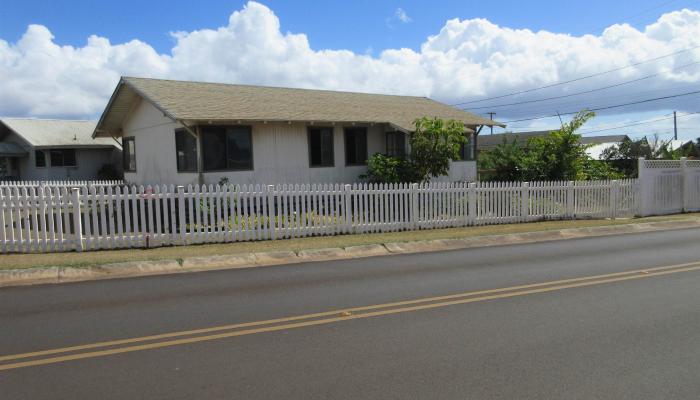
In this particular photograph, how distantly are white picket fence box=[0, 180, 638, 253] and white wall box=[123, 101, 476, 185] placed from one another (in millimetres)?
4178

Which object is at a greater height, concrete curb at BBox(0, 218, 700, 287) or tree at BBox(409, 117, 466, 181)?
tree at BBox(409, 117, 466, 181)

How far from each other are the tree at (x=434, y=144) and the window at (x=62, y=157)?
22149mm

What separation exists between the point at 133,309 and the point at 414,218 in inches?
362

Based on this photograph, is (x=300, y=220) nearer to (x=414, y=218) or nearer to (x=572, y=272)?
(x=414, y=218)

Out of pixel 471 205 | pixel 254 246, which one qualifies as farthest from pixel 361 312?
pixel 471 205

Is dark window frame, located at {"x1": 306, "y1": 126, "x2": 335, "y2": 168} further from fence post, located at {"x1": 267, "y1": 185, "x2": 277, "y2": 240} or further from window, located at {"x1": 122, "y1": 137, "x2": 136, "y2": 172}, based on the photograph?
window, located at {"x1": 122, "y1": 137, "x2": 136, "y2": 172}

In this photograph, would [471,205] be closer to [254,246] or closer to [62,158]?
[254,246]

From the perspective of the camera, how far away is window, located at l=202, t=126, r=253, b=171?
1831 centimetres

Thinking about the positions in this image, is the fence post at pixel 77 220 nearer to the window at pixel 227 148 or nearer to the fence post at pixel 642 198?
the window at pixel 227 148

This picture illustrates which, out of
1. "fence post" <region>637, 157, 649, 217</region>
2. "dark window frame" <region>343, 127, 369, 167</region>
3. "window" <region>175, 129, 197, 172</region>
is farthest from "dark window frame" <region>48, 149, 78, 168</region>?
"fence post" <region>637, 157, 649, 217</region>

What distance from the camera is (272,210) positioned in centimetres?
1306

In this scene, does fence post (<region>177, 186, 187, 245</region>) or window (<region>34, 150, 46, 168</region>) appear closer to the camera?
fence post (<region>177, 186, 187, 245</region>)

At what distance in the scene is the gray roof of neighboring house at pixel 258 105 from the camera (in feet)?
59.8

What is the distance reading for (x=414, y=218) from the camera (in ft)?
49.2
